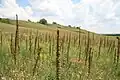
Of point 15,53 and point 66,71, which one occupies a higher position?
point 15,53

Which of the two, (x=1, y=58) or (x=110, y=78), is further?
(x=1, y=58)

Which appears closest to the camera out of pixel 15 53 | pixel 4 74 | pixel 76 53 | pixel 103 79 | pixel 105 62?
pixel 15 53

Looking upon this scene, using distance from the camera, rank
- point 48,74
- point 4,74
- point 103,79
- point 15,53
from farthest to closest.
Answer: point 103,79 < point 48,74 < point 4,74 < point 15,53

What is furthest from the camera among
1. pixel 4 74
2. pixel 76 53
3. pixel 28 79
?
pixel 76 53

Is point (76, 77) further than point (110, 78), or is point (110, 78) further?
point (110, 78)

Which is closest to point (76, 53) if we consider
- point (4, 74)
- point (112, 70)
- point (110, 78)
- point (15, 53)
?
point (112, 70)

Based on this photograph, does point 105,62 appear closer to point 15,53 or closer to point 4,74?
point 4,74

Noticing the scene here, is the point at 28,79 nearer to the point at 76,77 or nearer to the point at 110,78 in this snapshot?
the point at 76,77

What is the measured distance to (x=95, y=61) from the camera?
452 inches

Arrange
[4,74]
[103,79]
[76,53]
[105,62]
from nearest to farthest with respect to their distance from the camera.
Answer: [4,74]
[103,79]
[105,62]
[76,53]

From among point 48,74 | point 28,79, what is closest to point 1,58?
point 48,74

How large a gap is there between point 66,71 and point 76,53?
567cm

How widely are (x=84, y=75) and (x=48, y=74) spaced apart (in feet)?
3.27

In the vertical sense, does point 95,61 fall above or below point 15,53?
below
